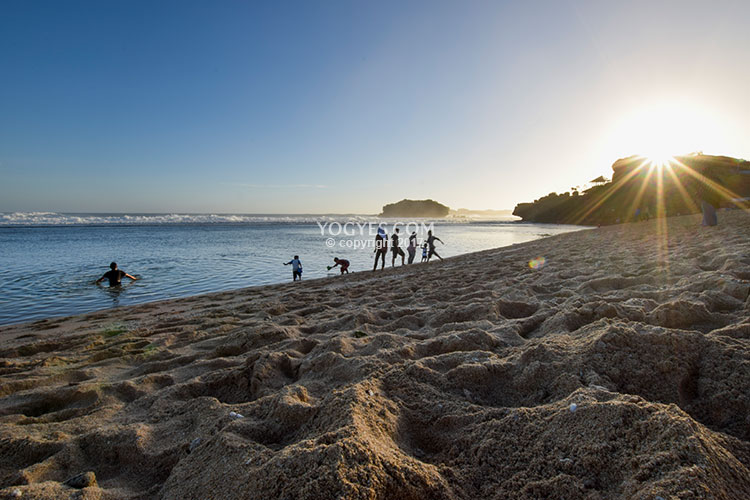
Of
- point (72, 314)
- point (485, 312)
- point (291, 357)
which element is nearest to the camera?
point (291, 357)

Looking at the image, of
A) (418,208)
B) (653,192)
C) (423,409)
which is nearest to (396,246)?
(423,409)

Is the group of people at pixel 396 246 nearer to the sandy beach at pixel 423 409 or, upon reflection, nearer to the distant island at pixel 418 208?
the sandy beach at pixel 423 409

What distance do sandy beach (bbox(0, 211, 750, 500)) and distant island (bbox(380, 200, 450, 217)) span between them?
4726 inches

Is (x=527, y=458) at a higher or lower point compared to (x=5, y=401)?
higher

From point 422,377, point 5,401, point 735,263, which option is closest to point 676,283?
point 735,263

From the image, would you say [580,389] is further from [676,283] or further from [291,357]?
[676,283]

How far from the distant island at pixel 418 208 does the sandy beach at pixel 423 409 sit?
120034 mm

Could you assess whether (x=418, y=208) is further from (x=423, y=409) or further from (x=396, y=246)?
(x=423, y=409)

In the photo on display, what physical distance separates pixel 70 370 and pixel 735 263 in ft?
25.7

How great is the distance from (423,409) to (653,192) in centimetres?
4853

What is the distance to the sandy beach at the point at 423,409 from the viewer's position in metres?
1.30

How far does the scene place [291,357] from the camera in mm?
3199

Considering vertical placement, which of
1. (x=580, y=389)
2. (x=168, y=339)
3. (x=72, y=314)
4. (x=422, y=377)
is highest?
(x=580, y=389)

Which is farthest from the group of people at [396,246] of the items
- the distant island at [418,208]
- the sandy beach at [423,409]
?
the distant island at [418,208]
